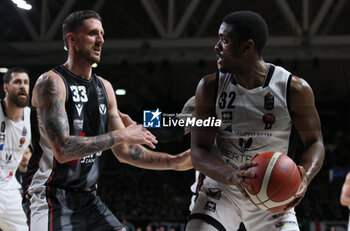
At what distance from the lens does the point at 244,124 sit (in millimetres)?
2260

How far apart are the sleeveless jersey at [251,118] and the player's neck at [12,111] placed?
179 centimetres

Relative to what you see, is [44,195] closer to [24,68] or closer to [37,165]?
[37,165]

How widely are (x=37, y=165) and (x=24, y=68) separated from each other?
0.72m

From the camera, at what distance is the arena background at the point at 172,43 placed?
8.94 ft

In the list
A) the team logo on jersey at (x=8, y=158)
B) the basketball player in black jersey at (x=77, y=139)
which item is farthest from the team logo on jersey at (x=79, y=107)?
the team logo on jersey at (x=8, y=158)

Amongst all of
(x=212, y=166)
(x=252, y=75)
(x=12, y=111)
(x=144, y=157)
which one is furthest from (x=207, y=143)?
(x=12, y=111)

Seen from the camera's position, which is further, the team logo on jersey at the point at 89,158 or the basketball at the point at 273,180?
the team logo on jersey at the point at 89,158

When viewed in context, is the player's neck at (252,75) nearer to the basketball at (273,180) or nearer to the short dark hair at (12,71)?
the basketball at (273,180)

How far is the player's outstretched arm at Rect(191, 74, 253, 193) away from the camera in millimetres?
2018

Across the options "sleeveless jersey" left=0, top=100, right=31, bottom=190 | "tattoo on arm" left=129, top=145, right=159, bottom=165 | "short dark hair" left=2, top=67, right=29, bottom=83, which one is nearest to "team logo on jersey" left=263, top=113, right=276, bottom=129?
"tattoo on arm" left=129, top=145, right=159, bottom=165

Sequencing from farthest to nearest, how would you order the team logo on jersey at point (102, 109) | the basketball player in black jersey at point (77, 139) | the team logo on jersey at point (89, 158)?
the team logo on jersey at point (102, 109) < the team logo on jersey at point (89, 158) < the basketball player in black jersey at point (77, 139)

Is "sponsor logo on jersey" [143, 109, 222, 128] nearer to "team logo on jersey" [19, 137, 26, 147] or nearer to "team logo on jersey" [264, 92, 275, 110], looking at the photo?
"team logo on jersey" [264, 92, 275, 110]

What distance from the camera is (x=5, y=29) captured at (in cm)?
285

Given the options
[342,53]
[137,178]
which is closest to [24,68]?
[342,53]
